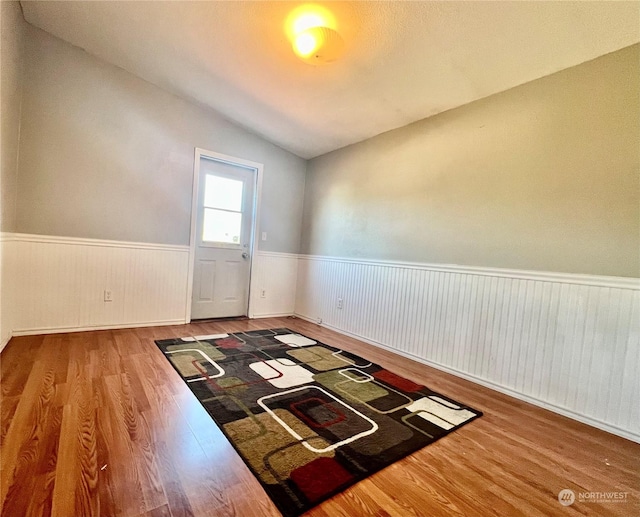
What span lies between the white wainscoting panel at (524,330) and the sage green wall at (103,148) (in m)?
2.44

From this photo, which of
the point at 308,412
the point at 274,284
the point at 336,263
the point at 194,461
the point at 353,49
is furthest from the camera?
the point at 274,284

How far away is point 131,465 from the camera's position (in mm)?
1226

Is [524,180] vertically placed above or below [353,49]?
below

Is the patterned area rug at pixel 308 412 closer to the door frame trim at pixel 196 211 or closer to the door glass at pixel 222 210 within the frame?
the door frame trim at pixel 196 211

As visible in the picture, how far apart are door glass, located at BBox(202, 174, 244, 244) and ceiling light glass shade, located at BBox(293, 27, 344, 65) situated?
84.2 inches

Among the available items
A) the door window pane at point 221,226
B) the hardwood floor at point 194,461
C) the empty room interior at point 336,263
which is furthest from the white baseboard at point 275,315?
the hardwood floor at point 194,461

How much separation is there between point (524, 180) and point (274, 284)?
3174mm

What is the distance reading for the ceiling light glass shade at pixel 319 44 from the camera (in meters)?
1.93

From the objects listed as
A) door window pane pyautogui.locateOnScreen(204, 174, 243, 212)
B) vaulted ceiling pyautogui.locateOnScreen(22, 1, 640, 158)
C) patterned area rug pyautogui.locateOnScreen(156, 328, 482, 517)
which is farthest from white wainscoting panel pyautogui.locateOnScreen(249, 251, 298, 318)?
vaulted ceiling pyautogui.locateOnScreen(22, 1, 640, 158)

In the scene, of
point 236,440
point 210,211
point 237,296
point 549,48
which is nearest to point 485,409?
point 236,440

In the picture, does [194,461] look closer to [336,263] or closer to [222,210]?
[336,263]

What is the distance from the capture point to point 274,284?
4.29 m

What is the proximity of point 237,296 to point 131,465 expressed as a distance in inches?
112

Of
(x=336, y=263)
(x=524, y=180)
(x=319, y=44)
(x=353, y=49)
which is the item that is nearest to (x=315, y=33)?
(x=319, y=44)
